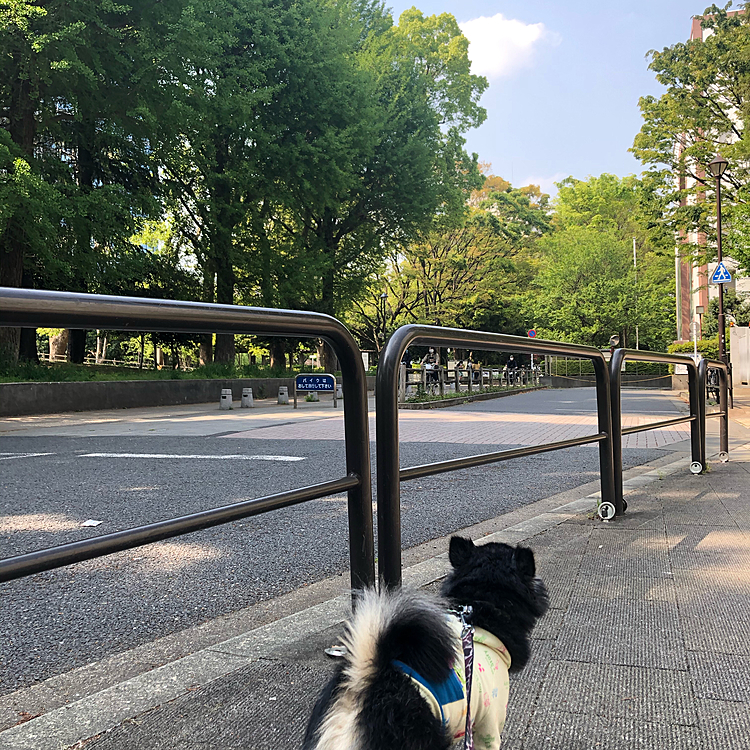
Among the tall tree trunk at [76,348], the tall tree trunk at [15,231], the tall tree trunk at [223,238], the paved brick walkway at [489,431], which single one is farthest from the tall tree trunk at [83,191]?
the paved brick walkway at [489,431]

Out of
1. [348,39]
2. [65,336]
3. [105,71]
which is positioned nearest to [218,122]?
[105,71]

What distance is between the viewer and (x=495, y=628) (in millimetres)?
1647

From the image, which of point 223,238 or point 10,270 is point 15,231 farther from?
point 223,238

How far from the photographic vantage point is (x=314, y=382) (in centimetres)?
1925

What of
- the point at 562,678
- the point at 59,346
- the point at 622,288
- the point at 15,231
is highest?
the point at 622,288

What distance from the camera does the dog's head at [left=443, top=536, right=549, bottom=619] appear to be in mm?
1706

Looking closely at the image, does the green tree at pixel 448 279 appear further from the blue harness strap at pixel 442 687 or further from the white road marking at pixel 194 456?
the blue harness strap at pixel 442 687

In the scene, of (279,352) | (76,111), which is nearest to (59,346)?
(279,352)

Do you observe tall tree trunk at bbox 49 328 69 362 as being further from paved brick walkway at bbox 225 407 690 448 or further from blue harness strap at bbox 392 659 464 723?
blue harness strap at bbox 392 659 464 723

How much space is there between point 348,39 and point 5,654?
28.1m

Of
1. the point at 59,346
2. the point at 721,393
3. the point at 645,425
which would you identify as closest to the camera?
the point at 645,425

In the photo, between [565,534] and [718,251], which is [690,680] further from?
[718,251]

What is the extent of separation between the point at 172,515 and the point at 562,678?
3.50 metres

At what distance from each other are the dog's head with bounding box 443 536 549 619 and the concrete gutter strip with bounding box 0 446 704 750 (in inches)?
36.6
